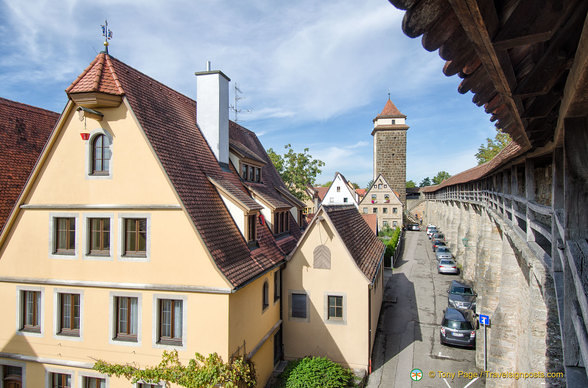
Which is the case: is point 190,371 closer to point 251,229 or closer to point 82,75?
point 251,229

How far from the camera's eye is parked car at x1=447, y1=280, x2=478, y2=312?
762 inches

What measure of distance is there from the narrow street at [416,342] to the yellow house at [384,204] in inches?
988

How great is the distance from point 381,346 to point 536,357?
10.0 metres

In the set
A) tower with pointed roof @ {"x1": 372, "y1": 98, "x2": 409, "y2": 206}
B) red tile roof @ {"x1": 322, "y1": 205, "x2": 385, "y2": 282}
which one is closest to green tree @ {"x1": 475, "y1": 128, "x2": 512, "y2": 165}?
tower with pointed roof @ {"x1": 372, "y1": 98, "x2": 409, "y2": 206}

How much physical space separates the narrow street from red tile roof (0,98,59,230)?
1570 centimetres

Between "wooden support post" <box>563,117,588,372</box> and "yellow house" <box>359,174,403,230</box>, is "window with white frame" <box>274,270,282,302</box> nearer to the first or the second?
"wooden support post" <box>563,117,588,372</box>

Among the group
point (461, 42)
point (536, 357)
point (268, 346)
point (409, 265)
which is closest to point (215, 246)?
point (268, 346)

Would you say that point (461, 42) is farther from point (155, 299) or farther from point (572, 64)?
point (155, 299)

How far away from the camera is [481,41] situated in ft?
6.86

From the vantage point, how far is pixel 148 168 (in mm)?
10820

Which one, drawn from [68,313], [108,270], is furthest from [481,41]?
[68,313]

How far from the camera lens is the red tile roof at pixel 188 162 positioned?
35.0 feet

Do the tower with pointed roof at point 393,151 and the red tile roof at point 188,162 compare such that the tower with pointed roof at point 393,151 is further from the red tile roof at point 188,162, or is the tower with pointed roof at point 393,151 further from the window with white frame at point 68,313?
the window with white frame at point 68,313

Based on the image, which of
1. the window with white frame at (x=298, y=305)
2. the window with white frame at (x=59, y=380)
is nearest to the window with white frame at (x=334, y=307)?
→ the window with white frame at (x=298, y=305)
